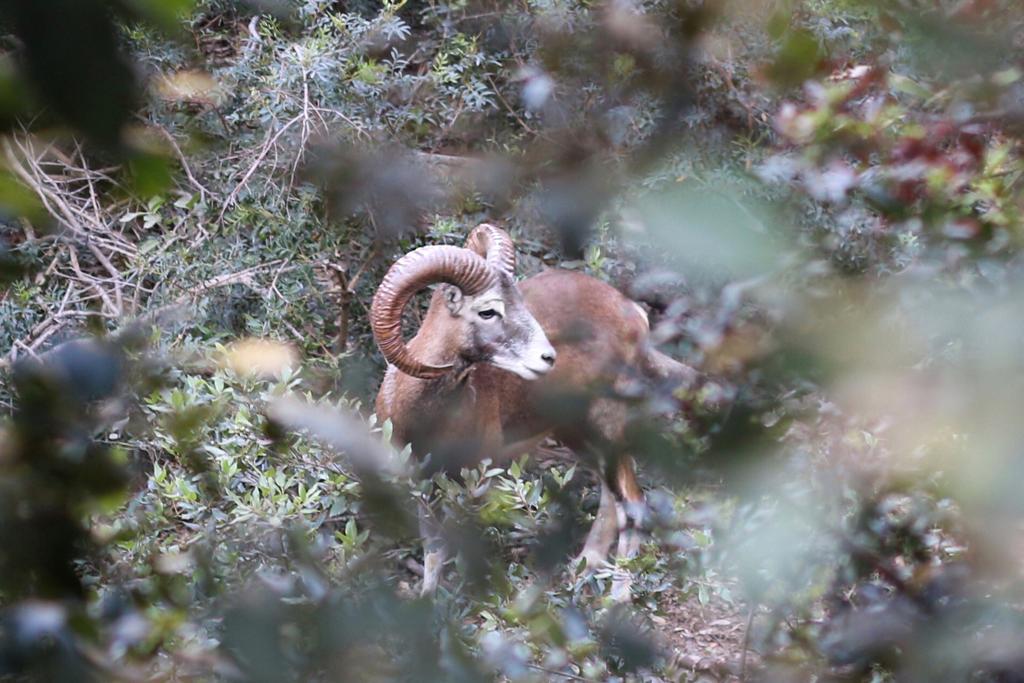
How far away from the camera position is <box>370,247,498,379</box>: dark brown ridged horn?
4547mm

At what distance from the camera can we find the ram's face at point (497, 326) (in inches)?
178

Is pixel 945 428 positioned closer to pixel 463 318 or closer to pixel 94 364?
pixel 94 364

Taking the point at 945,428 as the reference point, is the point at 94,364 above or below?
below

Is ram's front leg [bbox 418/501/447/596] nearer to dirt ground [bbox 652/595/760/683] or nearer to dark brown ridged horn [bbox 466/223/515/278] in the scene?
dirt ground [bbox 652/595/760/683]

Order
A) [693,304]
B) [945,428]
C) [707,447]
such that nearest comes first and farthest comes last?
[945,428], [707,447], [693,304]

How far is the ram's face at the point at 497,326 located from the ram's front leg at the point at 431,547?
3.41m

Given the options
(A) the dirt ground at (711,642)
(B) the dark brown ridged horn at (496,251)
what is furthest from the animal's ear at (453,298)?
(A) the dirt ground at (711,642)

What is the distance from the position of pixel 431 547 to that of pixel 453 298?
154 inches

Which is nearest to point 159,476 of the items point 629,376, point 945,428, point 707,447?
point 629,376

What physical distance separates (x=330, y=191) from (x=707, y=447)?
36 cm

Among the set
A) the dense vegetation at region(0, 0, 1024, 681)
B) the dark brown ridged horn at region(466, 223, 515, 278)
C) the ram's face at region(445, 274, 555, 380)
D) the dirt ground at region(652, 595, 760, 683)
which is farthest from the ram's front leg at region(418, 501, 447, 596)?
the dark brown ridged horn at region(466, 223, 515, 278)

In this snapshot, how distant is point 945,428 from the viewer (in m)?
0.69

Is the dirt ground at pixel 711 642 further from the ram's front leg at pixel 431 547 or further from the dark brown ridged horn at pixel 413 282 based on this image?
the dark brown ridged horn at pixel 413 282

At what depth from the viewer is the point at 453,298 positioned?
4.74m
